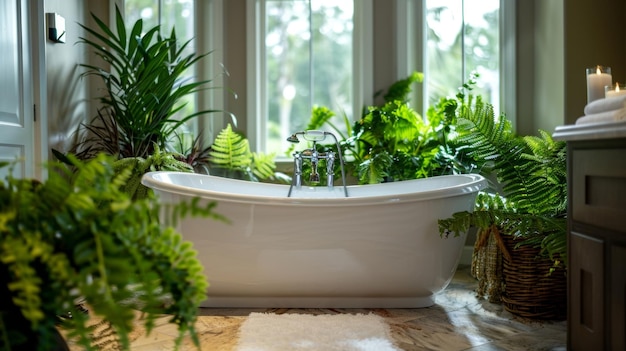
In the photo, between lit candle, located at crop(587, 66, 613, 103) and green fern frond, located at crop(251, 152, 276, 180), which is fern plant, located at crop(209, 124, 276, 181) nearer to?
green fern frond, located at crop(251, 152, 276, 180)

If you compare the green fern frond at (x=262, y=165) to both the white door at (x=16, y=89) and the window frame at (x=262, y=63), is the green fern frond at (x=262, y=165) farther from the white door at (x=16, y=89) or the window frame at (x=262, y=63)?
the white door at (x=16, y=89)

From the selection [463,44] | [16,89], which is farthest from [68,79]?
[463,44]

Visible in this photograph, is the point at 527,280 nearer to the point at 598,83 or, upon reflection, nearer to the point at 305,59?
the point at 598,83

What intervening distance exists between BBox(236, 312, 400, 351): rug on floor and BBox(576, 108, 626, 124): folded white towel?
100 centimetres

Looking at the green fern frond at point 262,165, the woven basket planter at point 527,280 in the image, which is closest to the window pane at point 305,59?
the green fern frond at point 262,165

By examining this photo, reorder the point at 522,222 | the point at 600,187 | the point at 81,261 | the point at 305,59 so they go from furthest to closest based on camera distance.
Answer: the point at 305,59 → the point at 522,222 → the point at 600,187 → the point at 81,261

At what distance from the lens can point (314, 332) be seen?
231 cm

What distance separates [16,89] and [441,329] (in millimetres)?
2239

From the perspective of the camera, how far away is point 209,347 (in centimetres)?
215

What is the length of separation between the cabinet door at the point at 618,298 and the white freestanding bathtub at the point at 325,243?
1041 millimetres

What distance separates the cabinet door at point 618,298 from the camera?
1.53 metres

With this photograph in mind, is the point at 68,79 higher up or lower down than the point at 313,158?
higher up

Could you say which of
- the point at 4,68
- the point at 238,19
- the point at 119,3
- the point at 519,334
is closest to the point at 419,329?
the point at 519,334

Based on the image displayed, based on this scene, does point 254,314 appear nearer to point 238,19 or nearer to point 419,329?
point 419,329
